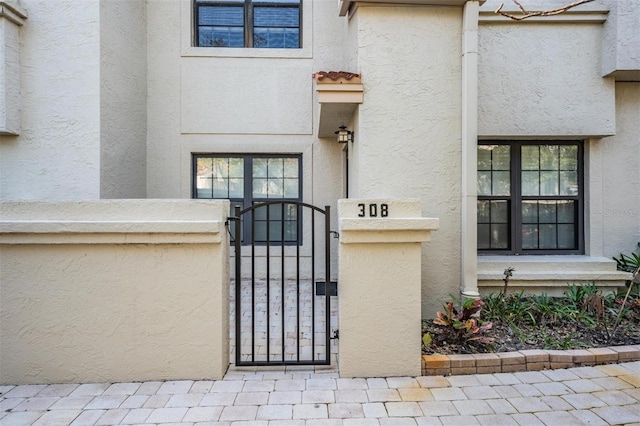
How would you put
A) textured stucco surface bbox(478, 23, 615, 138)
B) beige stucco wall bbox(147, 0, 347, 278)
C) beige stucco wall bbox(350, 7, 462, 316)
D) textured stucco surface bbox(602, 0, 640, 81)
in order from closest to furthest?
beige stucco wall bbox(350, 7, 462, 316) → textured stucco surface bbox(602, 0, 640, 81) → textured stucco surface bbox(478, 23, 615, 138) → beige stucco wall bbox(147, 0, 347, 278)

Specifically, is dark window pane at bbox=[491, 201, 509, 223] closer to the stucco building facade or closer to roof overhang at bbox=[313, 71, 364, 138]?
the stucco building facade

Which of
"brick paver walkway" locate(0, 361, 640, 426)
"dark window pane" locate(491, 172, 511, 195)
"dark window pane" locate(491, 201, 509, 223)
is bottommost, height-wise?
"brick paver walkway" locate(0, 361, 640, 426)

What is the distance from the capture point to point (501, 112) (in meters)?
6.01

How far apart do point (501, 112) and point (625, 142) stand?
89.7 inches

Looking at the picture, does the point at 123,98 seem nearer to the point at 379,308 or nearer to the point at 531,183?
the point at 379,308

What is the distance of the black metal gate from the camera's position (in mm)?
4062

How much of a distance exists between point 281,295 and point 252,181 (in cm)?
300

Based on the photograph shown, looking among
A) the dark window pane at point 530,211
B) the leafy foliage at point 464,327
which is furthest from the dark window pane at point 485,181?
the leafy foliage at point 464,327

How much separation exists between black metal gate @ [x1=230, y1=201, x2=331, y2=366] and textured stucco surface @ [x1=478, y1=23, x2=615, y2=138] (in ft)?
11.8

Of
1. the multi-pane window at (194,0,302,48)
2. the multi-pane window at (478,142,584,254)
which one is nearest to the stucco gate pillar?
the multi-pane window at (478,142,584,254)

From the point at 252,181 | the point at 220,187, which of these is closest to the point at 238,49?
the point at 252,181

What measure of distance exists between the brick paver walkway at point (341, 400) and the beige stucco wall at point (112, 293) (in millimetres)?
213

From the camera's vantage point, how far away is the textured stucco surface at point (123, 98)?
603 centimetres

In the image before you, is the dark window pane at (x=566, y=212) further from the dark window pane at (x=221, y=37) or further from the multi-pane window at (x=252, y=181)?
the dark window pane at (x=221, y=37)
